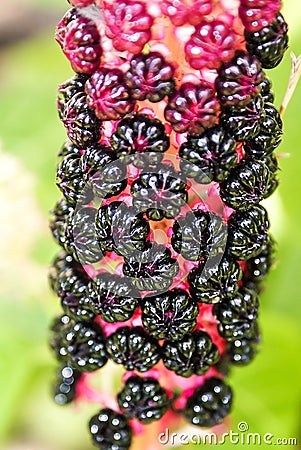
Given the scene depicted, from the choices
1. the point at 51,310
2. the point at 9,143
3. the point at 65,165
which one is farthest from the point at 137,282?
the point at 9,143

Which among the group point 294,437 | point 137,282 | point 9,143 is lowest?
point 294,437

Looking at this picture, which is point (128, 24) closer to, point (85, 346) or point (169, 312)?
point (169, 312)

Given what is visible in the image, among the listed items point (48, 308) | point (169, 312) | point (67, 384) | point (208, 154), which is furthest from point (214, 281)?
point (48, 308)

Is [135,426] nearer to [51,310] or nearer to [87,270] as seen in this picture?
[87,270]

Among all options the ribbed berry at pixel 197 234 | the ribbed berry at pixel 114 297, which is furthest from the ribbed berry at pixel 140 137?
the ribbed berry at pixel 114 297

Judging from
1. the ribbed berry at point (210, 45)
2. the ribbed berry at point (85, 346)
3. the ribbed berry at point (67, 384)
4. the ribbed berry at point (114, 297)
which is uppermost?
the ribbed berry at point (210, 45)

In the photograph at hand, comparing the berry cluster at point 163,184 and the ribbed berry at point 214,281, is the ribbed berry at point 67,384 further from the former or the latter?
the ribbed berry at point 214,281

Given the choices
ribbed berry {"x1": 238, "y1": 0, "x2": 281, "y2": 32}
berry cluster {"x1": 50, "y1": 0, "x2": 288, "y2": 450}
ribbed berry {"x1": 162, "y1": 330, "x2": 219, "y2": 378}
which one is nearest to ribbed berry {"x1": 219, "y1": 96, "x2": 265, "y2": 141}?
berry cluster {"x1": 50, "y1": 0, "x2": 288, "y2": 450}
